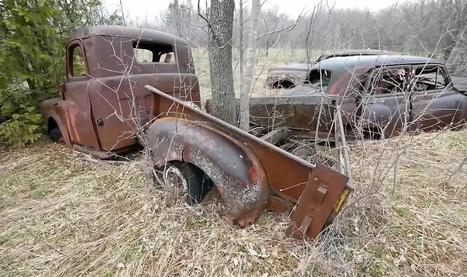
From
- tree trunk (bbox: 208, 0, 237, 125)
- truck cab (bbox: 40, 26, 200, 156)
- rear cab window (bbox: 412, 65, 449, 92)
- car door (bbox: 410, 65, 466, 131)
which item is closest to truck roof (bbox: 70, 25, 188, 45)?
truck cab (bbox: 40, 26, 200, 156)

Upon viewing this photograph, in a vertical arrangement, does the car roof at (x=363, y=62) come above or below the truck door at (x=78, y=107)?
above

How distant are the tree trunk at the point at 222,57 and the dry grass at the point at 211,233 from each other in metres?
1.14

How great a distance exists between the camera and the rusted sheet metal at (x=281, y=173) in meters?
1.88

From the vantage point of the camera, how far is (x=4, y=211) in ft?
10.0

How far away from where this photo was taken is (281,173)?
2205 millimetres

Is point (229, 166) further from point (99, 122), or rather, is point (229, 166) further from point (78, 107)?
point (78, 107)

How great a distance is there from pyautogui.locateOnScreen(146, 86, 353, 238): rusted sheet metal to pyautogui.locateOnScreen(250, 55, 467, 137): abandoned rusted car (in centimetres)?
117

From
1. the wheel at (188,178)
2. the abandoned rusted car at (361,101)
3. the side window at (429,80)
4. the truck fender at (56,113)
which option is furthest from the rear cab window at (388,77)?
the truck fender at (56,113)

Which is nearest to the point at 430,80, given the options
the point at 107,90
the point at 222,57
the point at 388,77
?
the point at 388,77

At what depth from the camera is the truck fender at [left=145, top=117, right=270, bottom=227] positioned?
2223 millimetres

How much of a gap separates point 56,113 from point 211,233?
3.26 metres

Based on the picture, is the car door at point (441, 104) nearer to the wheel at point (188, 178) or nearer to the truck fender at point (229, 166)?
the truck fender at point (229, 166)

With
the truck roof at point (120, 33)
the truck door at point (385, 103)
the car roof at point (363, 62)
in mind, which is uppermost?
the truck roof at point (120, 33)

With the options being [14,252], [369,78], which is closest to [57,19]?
[14,252]
